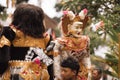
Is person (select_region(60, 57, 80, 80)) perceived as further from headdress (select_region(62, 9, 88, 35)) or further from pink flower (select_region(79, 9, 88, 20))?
pink flower (select_region(79, 9, 88, 20))

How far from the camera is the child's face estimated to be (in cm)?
793

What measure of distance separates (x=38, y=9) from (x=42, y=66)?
2.17ft

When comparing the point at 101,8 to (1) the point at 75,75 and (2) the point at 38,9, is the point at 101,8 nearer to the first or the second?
(1) the point at 75,75

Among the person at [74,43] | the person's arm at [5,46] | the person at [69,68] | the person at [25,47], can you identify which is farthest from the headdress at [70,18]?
the person's arm at [5,46]

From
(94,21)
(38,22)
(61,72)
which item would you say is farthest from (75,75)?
(94,21)

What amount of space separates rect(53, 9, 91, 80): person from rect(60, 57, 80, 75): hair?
44 cm

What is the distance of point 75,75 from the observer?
23.6 ft

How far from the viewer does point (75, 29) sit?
26.1 ft

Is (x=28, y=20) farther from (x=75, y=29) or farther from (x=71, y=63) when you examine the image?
(x=75, y=29)

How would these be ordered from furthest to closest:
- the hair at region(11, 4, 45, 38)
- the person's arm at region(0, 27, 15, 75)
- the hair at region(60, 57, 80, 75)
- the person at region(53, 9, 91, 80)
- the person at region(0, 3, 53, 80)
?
the person at region(53, 9, 91, 80) → the hair at region(60, 57, 80, 75) → the hair at region(11, 4, 45, 38) → the person at region(0, 3, 53, 80) → the person's arm at region(0, 27, 15, 75)

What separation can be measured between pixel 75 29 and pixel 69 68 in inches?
38.6

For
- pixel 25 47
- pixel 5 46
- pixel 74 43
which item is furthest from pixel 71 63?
pixel 5 46

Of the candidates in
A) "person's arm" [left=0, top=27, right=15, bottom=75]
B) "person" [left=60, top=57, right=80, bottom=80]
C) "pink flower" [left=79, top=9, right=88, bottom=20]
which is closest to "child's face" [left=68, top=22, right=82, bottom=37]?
"pink flower" [left=79, top=9, right=88, bottom=20]

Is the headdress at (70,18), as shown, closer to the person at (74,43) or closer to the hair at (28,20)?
the person at (74,43)
